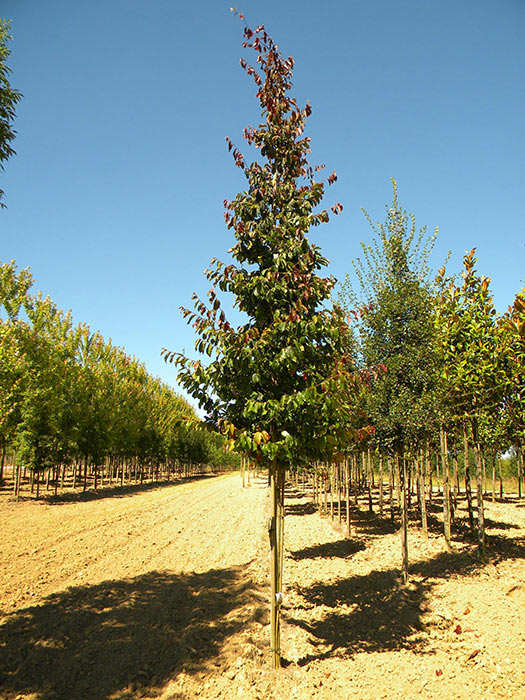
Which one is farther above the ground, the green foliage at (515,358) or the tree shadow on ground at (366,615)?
the green foliage at (515,358)

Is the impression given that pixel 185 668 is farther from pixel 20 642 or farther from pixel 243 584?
pixel 243 584

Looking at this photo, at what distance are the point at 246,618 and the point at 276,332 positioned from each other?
Result: 18.8ft

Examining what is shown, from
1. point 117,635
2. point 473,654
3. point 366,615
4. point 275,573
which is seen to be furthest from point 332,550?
point 275,573

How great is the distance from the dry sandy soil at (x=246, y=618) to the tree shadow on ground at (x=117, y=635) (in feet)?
0.09

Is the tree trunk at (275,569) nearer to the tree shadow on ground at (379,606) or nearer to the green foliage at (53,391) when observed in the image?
the tree shadow on ground at (379,606)

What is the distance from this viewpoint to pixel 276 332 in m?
5.99

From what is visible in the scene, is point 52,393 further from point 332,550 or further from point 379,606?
point 379,606

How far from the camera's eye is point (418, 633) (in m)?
7.59

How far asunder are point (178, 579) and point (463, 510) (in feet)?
64.2

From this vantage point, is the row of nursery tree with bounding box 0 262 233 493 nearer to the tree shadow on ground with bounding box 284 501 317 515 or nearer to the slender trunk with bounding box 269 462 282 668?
the tree shadow on ground with bounding box 284 501 317 515

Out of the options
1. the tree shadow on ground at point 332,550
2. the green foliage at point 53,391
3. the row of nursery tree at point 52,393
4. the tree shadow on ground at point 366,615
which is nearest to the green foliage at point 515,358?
the tree shadow on ground at point 366,615

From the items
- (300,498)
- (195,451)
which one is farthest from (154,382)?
(300,498)

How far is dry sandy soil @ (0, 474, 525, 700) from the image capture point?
5727 millimetres

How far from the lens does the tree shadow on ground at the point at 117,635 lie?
580 centimetres
